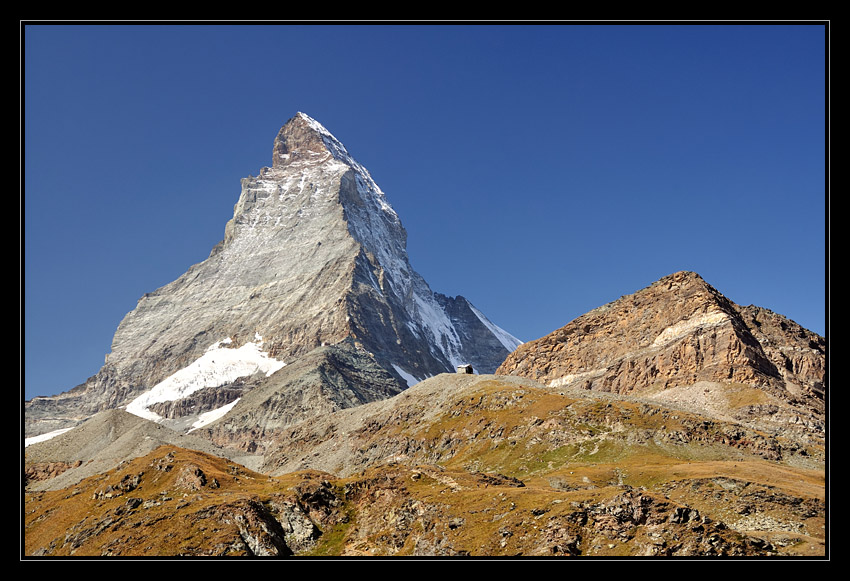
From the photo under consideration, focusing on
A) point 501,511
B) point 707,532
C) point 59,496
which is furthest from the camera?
point 59,496

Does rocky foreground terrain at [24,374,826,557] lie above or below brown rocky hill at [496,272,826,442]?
below

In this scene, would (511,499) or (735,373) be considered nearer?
(511,499)

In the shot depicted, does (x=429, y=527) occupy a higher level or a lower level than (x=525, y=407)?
lower

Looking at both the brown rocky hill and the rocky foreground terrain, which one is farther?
the brown rocky hill

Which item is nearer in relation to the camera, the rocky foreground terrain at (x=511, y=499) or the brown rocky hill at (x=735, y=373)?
the rocky foreground terrain at (x=511, y=499)

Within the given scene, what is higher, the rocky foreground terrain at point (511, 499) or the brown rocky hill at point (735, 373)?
the brown rocky hill at point (735, 373)

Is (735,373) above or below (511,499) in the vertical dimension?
above
